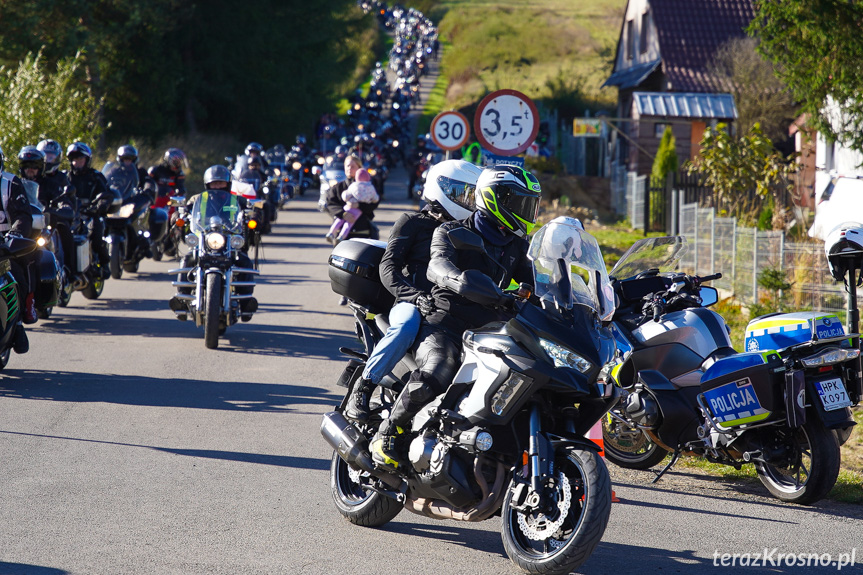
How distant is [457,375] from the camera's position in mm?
4848

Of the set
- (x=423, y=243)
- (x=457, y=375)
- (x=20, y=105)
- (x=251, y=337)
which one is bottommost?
(x=251, y=337)

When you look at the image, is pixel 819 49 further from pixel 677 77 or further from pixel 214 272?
pixel 677 77

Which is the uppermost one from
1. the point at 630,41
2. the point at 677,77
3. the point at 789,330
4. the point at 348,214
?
the point at 630,41

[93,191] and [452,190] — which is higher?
[452,190]

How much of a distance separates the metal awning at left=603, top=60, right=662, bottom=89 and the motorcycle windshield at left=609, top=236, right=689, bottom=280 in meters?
29.1

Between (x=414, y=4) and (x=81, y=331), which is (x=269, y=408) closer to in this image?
(x=81, y=331)

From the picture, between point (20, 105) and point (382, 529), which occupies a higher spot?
point (20, 105)

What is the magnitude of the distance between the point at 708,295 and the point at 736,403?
42.9 inches

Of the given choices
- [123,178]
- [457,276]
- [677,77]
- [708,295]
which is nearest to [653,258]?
[708,295]

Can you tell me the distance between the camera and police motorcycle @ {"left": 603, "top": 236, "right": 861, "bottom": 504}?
18.9 ft

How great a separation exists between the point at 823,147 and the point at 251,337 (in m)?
17.2

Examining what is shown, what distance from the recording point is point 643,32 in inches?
1524

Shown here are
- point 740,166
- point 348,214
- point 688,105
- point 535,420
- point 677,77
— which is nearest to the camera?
point 535,420

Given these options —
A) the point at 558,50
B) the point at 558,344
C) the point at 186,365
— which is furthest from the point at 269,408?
the point at 558,50
